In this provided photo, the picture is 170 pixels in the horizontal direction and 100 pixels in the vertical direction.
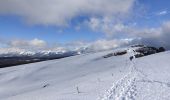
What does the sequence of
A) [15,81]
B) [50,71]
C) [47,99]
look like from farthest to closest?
[50,71] < [15,81] < [47,99]

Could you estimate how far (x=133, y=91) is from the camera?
1980cm

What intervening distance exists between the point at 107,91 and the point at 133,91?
216 centimetres

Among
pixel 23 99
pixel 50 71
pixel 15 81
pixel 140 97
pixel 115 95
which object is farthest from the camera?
pixel 50 71

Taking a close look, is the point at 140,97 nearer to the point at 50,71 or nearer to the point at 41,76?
the point at 41,76

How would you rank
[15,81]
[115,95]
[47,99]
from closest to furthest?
1. [115,95]
2. [47,99]
3. [15,81]

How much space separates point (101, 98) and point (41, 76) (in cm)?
3663

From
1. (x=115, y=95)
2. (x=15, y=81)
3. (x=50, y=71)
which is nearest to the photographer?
(x=115, y=95)

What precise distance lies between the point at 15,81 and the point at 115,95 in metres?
38.3

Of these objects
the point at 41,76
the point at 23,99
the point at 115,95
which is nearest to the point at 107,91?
the point at 115,95

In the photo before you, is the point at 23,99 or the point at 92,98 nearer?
the point at 92,98

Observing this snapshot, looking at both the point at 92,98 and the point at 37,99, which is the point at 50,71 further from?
the point at 92,98

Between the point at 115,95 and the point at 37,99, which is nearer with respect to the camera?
the point at 115,95

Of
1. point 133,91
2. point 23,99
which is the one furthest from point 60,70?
point 133,91

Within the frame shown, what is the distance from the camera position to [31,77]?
53.7 meters
